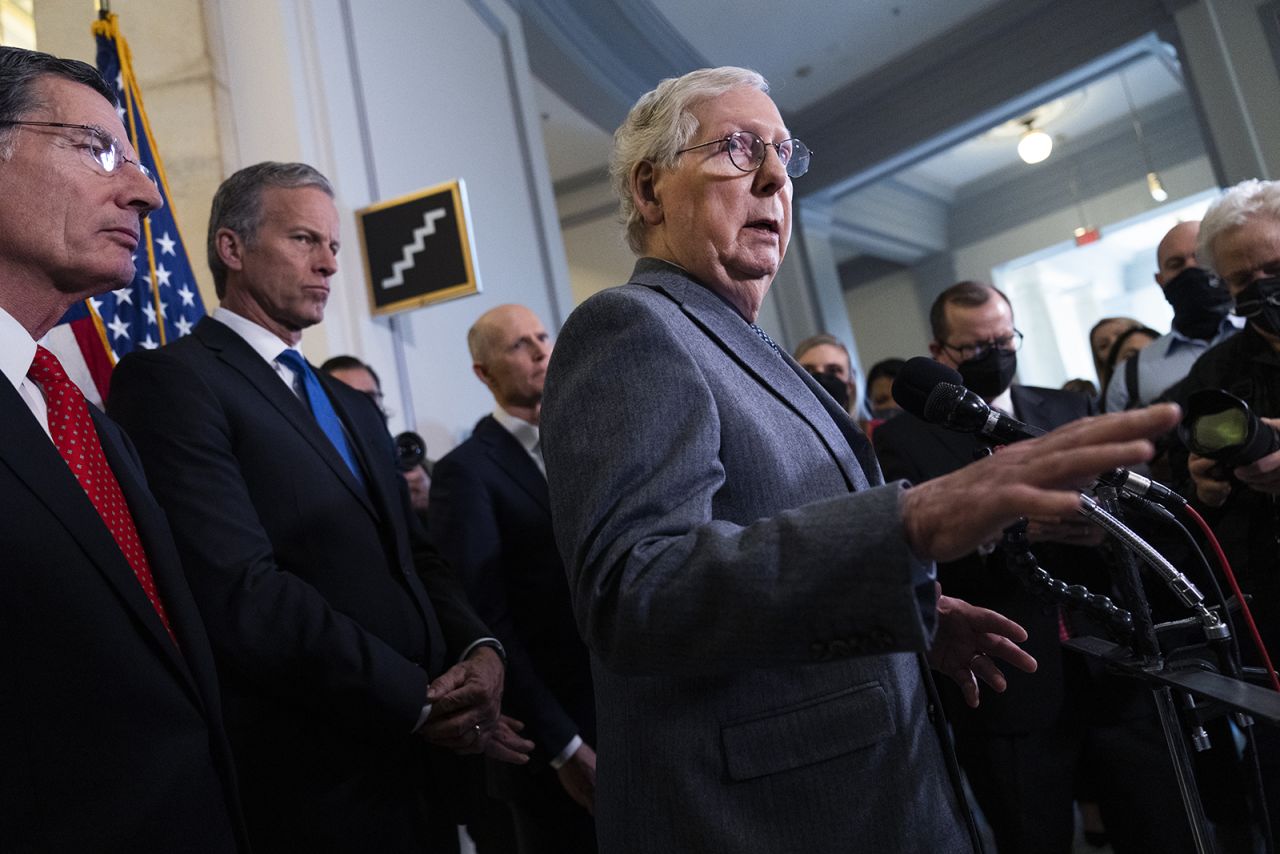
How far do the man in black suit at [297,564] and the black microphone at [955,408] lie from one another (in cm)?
Result: 95

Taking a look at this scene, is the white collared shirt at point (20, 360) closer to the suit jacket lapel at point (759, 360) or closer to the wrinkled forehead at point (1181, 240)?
the suit jacket lapel at point (759, 360)

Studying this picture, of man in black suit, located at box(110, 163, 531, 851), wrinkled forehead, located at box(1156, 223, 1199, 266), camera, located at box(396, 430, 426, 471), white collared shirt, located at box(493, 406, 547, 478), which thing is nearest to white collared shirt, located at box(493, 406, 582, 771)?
white collared shirt, located at box(493, 406, 547, 478)

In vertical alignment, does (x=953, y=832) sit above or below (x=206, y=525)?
below

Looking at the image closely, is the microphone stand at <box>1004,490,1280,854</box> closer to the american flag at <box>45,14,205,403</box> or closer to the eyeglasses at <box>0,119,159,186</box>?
the eyeglasses at <box>0,119,159,186</box>

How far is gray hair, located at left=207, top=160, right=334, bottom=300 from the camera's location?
206 centimetres

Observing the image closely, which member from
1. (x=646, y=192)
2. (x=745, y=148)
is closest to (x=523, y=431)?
(x=646, y=192)

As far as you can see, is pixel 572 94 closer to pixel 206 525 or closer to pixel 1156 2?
Result: pixel 1156 2

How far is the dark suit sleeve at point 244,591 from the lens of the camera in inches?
61.6

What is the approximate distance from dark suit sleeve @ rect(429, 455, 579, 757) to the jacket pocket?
1.34 meters

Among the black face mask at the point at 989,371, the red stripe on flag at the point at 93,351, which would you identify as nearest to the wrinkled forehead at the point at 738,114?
the black face mask at the point at 989,371

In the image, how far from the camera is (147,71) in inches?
146

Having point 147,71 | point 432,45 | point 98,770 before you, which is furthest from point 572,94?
point 98,770

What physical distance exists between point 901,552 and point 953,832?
1.55 feet

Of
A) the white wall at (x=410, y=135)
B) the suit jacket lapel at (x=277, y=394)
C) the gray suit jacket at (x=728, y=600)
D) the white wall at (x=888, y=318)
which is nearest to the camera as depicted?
the gray suit jacket at (x=728, y=600)
